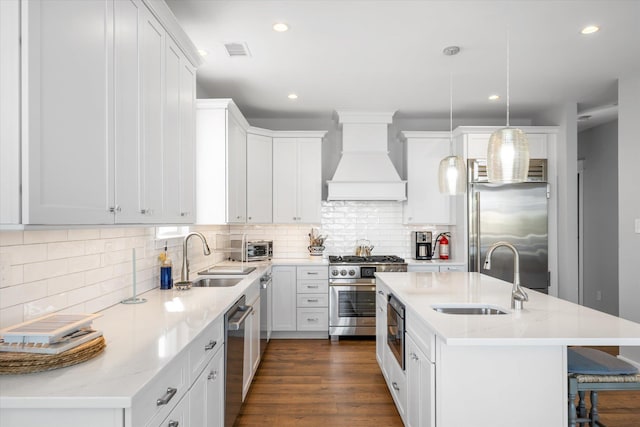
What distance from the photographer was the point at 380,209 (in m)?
5.56

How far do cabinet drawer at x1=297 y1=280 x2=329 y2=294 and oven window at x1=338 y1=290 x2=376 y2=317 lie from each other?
19 cm

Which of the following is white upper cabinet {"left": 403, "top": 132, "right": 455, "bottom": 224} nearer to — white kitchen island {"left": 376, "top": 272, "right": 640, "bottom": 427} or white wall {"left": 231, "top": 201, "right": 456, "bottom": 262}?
white wall {"left": 231, "top": 201, "right": 456, "bottom": 262}

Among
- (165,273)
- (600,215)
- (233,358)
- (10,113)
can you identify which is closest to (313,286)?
(165,273)

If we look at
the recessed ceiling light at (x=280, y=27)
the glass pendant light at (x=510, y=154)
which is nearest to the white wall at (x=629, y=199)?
the glass pendant light at (x=510, y=154)

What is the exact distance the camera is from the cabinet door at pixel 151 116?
2.01 m

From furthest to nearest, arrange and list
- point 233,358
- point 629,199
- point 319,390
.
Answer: point 629,199 < point 319,390 < point 233,358

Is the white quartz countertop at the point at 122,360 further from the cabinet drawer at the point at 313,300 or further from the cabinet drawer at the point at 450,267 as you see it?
the cabinet drawer at the point at 450,267

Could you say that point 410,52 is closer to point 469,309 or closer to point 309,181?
point 469,309

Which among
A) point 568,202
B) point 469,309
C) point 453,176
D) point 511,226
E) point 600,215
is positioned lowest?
point 469,309

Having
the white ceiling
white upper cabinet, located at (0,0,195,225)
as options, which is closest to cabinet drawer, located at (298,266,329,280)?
the white ceiling

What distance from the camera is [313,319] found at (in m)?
4.89

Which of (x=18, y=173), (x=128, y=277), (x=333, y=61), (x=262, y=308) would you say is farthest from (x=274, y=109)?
(x=18, y=173)

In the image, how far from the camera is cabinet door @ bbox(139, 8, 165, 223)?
2010 millimetres

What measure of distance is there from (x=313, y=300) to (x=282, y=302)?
1.20ft
